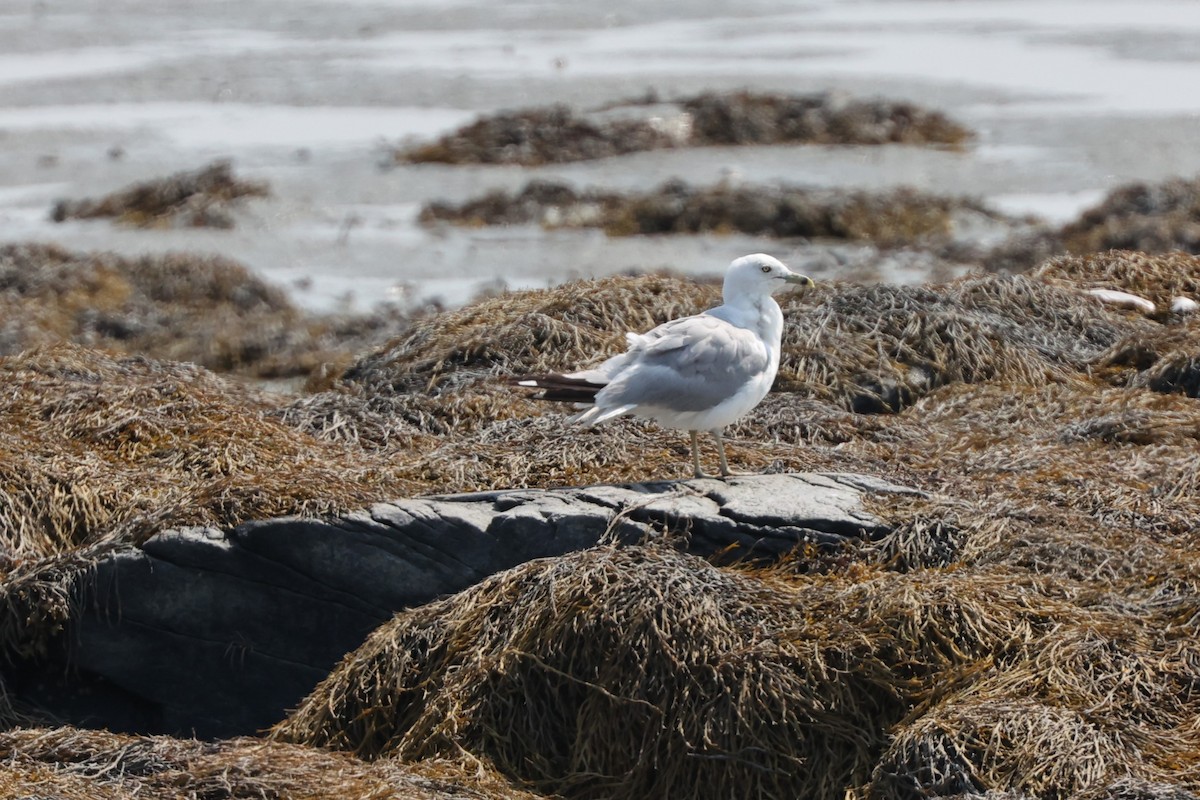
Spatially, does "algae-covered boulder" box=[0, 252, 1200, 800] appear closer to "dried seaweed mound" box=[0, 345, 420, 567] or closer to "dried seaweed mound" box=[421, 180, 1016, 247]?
"dried seaweed mound" box=[0, 345, 420, 567]

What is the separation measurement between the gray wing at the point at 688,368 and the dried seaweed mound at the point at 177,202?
30.0 ft

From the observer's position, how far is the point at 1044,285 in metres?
8.33

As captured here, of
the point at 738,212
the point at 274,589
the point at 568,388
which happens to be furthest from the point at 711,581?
the point at 738,212

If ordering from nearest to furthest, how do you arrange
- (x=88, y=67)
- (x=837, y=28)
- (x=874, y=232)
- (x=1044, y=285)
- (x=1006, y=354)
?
(x=1006, y=354) < (x=1044, y=285) < (x=874, y=232) < (x=88, y=67) < (x=837, y=28)

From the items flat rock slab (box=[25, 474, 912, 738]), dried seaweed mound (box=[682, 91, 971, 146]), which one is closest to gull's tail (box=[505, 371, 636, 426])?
flat rock slab (box=[25, 474, 912, 738])

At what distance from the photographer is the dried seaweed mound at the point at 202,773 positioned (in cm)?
406

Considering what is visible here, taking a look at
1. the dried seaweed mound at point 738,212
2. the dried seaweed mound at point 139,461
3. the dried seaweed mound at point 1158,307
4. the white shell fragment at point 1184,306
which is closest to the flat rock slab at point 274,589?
the dried seaweed mound at point 139,461

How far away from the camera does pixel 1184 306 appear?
324 inches

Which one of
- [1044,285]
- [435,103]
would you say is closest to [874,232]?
[1044,285]

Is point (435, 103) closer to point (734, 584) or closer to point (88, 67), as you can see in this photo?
point (88, 67)

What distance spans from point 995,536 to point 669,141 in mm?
11725

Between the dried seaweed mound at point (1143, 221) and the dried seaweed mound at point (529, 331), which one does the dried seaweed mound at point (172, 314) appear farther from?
the dried seaweed mound at point (1143, 221)

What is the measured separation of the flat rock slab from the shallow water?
6045 millimetres

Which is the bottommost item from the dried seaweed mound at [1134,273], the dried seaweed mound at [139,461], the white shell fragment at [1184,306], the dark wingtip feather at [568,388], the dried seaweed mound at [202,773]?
the dried seaweed mound at [202,773]
